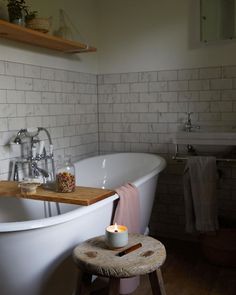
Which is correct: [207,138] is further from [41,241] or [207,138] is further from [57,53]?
[41,241]

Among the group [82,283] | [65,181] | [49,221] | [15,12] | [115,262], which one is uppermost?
[15,12]

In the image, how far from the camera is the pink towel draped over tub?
7.16ft

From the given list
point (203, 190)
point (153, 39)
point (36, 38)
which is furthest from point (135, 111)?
point (36, 38)

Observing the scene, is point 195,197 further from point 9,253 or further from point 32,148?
point 9,253

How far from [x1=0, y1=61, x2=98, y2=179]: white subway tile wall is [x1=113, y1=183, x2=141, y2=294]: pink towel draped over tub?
93 centimetres

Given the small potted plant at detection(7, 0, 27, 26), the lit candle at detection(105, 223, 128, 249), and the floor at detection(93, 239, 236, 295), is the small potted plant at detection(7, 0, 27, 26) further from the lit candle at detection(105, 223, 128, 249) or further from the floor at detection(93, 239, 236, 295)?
the floor at detection(93, 239, 236, 295)

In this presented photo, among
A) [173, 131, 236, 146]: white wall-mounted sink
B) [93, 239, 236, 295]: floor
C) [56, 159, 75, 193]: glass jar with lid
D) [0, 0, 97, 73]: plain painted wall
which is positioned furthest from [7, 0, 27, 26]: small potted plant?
[93, 239, 236, 295]: floor

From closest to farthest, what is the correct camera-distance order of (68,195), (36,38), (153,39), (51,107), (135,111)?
(68,195)
(36,38)
(51,107)
(153,39)
(135,111)

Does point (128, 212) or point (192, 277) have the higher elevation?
point (128, 212)

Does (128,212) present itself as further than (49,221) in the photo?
Yes

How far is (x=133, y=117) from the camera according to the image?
11.6 ft

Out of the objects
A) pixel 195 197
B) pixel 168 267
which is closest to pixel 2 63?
pixel 195 197

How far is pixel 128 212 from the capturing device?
2.26 metres

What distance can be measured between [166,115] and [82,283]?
1.91 m
